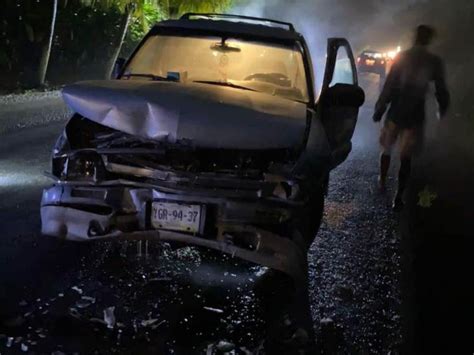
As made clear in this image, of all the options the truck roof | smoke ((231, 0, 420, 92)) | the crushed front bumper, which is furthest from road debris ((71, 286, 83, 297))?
smoke ((231, 0, 420, 92))

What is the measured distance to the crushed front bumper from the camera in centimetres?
415

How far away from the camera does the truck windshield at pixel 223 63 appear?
5.89m

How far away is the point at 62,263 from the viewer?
15.9 feet

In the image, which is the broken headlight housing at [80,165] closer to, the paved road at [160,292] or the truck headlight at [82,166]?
the truck headlight at [82,166]

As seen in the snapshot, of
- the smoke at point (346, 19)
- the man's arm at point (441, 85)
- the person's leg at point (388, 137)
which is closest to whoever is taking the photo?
the man's arm at point (441, 85)

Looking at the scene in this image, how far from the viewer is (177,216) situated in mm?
4164

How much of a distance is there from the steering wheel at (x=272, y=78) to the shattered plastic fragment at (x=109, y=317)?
2814 millimetres

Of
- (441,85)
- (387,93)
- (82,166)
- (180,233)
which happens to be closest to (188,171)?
(180,233)

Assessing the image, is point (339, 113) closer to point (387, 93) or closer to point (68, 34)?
point (387, 93)

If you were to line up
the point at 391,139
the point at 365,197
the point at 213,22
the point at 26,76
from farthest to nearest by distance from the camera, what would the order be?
the point at 26,76
the point at 365,197
the point at 391,139
the point at 213,22

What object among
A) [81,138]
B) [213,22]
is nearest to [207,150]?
[81,138]

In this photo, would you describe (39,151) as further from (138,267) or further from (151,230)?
(151,230)

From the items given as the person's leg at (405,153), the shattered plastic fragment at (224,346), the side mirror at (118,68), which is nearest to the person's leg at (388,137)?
the person's leg at (405,153)

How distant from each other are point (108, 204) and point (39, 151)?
5.00 meters
